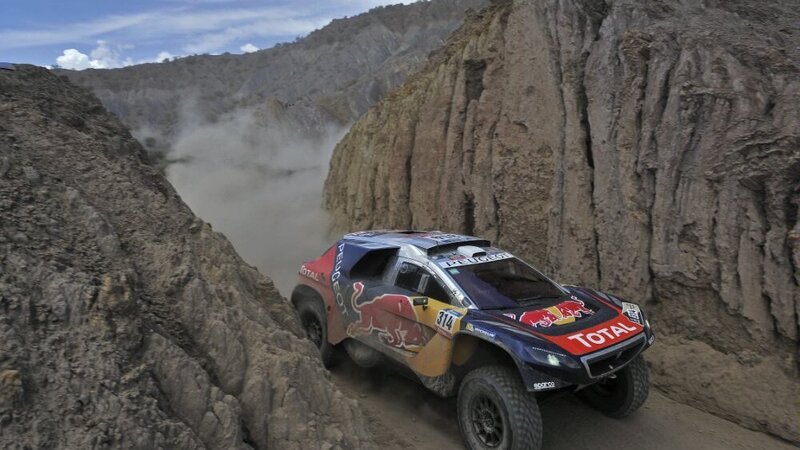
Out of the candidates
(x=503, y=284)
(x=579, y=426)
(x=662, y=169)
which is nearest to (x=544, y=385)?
(x=503, y=284)

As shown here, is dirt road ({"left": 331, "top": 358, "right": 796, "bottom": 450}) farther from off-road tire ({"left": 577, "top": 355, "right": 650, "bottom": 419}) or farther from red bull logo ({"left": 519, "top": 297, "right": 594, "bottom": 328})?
red bull logo ({"left": 519, "top": 297, "right": 594, "bottom": 328})

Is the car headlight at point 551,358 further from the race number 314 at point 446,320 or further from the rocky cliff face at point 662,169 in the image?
the rocky cliff face at point 662,169

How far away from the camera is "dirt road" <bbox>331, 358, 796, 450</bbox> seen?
16.5 feet

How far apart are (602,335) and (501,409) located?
1.06 m

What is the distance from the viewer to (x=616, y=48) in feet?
24.8

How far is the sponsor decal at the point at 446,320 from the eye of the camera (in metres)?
4.73

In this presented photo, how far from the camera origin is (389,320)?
5.39m

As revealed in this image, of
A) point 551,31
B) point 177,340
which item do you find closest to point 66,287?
point 177,340

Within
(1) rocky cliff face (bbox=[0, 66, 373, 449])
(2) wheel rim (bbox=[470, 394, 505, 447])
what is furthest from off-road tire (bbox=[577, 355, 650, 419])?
(1) rocky cliff face (bbox=[0, 66, 373, 449])

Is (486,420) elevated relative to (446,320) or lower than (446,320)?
lower

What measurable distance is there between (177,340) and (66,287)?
747mm

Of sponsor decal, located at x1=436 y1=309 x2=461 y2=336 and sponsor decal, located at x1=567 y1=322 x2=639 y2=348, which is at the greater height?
sponsor decal, located at x1=436 y1=309 x2=461 y2=336

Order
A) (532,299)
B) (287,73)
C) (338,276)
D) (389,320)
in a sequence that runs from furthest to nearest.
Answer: (287,73), (338,276), (389,320), (532,299)

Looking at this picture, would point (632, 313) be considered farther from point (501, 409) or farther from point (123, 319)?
point (123, 319)
